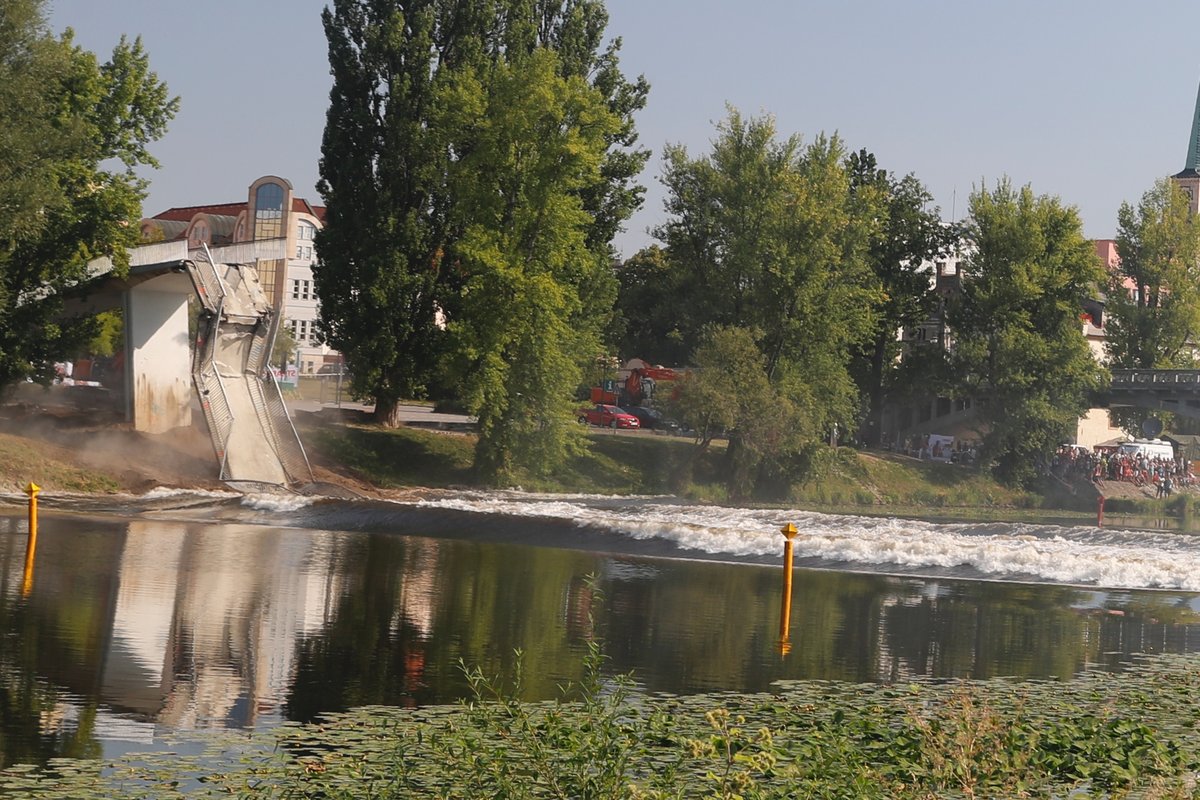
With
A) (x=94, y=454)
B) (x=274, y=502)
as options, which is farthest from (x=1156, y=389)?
(x=94, y=454)

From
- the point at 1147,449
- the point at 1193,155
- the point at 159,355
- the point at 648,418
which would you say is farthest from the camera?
the point at 1193,155

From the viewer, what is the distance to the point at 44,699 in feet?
51.8

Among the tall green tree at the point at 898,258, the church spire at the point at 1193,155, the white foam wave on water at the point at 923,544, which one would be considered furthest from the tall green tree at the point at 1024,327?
the church spire at the point at 1193,155

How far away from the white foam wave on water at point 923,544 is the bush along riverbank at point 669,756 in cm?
2168

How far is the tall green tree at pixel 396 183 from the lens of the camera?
5834 cm

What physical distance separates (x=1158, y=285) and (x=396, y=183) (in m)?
64.2

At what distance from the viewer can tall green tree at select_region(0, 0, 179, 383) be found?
146ft

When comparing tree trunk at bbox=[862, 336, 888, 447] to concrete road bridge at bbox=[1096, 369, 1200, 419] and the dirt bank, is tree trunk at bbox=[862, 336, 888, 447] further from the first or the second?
the dirt bank

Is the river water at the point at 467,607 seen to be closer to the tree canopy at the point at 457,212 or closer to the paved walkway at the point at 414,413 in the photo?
the tree canopy at the point at 457,212

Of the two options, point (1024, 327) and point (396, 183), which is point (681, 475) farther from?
point (1024, 327)

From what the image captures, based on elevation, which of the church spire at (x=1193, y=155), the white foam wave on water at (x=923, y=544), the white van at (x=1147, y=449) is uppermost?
the church spire at (x=1193, y=155)

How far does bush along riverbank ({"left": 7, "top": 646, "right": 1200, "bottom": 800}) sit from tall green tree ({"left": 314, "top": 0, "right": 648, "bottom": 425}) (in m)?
42.5

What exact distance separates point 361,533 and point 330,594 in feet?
43.7

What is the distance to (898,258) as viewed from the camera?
87.3 m
